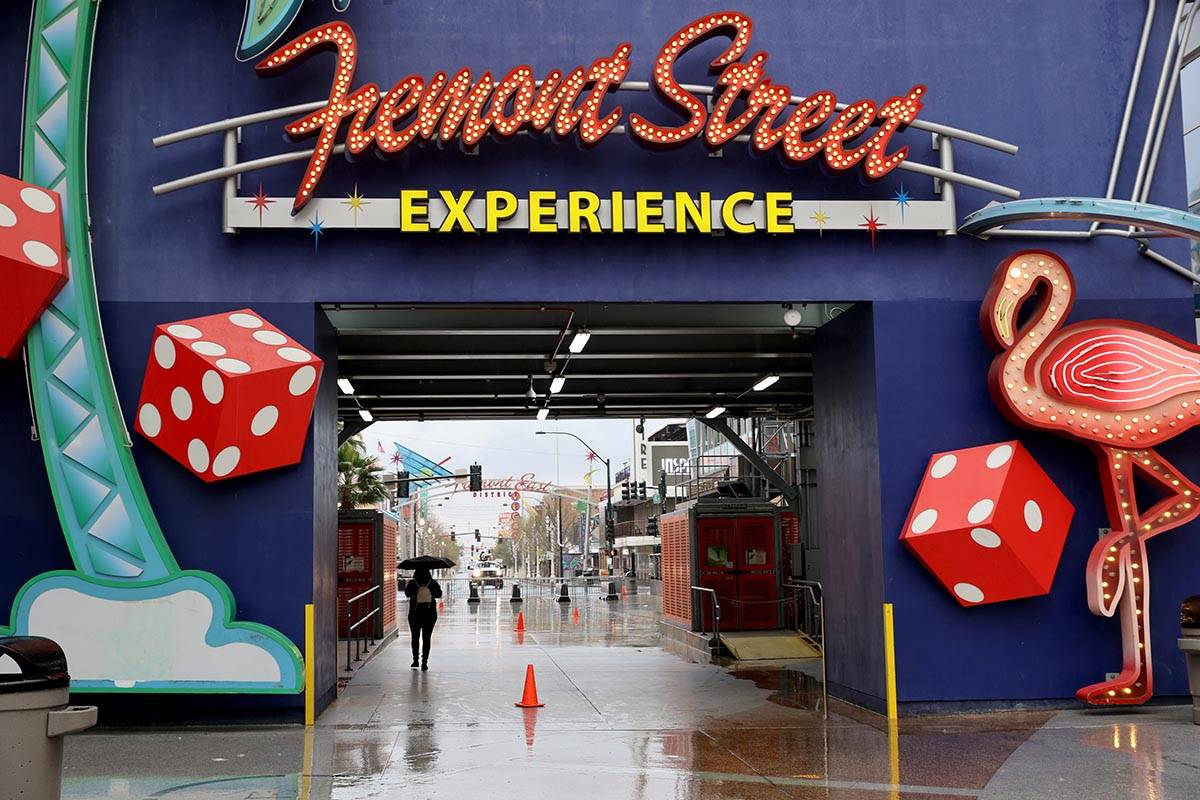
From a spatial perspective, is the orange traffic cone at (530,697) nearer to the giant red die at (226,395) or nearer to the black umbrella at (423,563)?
the giant red die at (226,395)

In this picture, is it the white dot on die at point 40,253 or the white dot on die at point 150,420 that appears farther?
the white dot on die at point 150,420

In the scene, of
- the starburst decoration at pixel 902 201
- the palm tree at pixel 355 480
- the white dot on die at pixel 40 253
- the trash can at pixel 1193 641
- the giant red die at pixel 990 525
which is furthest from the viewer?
the palm tree at pixel 355 480

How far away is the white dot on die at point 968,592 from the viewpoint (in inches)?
559

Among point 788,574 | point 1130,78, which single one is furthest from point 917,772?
point 788,574

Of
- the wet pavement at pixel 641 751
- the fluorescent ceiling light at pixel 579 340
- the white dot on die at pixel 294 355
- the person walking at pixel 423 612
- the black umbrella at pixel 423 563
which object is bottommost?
the wet pavement at pixel 641 751

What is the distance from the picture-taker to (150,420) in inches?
538

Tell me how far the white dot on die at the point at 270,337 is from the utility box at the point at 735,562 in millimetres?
14246

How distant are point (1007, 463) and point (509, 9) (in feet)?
27.5

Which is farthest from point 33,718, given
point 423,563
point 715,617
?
point 715,617

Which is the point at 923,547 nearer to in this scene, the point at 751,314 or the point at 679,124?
the point at 751,314

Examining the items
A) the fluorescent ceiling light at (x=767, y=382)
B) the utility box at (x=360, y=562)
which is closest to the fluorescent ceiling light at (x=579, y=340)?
the fluorescent ceiling light at (x=767, y=382)

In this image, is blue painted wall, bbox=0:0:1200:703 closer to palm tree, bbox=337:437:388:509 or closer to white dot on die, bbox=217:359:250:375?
white dot on die, bbox=217:359:250:375

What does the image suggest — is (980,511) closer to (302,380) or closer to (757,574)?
(302,380)

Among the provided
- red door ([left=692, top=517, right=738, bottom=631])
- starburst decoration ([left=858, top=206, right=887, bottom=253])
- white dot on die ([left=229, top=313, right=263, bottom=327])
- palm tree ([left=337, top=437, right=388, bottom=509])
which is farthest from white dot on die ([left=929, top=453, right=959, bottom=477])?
palm tree ([left=337, top=437, right=388, bottom=509])
